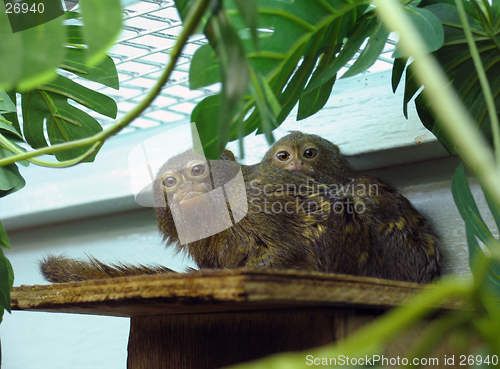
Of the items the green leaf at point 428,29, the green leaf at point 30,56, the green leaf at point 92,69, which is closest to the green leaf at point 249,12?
the green leaf at point 30,56

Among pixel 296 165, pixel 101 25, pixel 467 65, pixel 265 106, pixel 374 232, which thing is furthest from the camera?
pixel 296 165

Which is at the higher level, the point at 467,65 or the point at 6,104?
the point at 467,65

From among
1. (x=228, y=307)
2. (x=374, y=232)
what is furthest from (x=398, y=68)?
(x=228, y=307)

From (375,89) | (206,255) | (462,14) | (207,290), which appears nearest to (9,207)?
(206,255)

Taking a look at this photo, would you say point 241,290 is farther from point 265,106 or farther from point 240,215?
point 240,215

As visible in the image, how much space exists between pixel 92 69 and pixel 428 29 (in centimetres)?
73

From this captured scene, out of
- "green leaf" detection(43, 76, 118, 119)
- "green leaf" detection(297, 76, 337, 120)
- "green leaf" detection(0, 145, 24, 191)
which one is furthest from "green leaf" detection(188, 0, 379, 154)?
"green leaf" detection(0, 145, 24, 191)

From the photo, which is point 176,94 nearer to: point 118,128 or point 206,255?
point 206,255

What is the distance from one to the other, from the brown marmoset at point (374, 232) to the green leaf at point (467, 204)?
1.33 feet

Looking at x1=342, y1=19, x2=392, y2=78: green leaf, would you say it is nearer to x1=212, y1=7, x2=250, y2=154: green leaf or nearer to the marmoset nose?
x1=212, y1=7, x2=250, y2=154: green leaf

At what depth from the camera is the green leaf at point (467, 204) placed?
2.03 ft

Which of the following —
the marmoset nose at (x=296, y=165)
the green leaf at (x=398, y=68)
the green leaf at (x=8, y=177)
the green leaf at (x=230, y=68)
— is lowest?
the marmoset nose at (x=296, y=165)

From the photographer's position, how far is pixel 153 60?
1524mm

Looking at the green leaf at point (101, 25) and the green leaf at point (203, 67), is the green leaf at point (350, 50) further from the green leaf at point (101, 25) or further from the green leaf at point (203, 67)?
the green leaf at point (101, 25)
